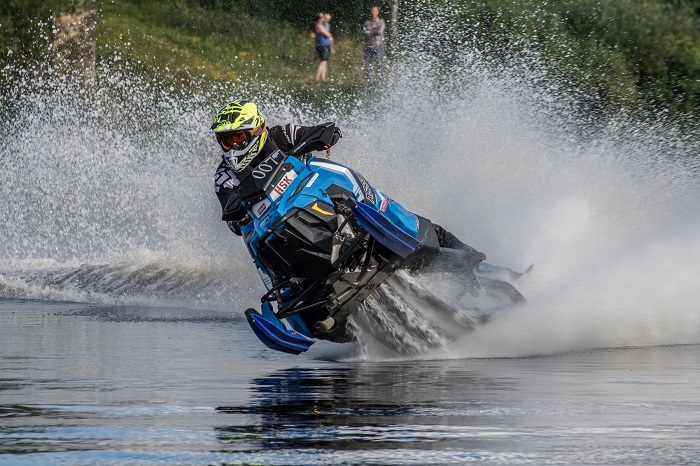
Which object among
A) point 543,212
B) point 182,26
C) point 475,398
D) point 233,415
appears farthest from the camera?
point 182,26

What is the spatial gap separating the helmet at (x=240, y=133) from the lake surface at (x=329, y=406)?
1.38m

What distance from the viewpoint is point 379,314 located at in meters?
10.8

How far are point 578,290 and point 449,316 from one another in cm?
123

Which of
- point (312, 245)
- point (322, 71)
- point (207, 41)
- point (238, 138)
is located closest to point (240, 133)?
point (238, 138)

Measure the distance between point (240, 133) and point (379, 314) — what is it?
1.65m

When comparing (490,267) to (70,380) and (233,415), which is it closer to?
(70,380)

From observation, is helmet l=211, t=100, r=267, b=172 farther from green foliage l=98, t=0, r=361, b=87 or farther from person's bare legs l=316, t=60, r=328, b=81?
green foliage l=98, t=0, r=361, b=87

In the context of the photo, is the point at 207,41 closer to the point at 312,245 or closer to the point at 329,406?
the point at 312,245

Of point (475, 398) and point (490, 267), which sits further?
point (490, 267)

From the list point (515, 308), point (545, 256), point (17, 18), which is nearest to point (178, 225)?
point (545, 256)

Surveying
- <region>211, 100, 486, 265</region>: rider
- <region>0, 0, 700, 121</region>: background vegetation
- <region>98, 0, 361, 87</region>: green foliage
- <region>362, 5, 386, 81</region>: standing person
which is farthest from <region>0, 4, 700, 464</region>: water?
<region>98, 0, 361, 87</region>: green foliage

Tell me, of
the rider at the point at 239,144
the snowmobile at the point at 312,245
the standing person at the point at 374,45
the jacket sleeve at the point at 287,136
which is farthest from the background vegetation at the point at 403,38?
the snowmobile at the point at 312,245

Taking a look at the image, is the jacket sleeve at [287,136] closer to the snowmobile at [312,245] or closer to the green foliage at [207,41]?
the snowmobile at [312,245]

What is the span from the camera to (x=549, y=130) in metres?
19.2
